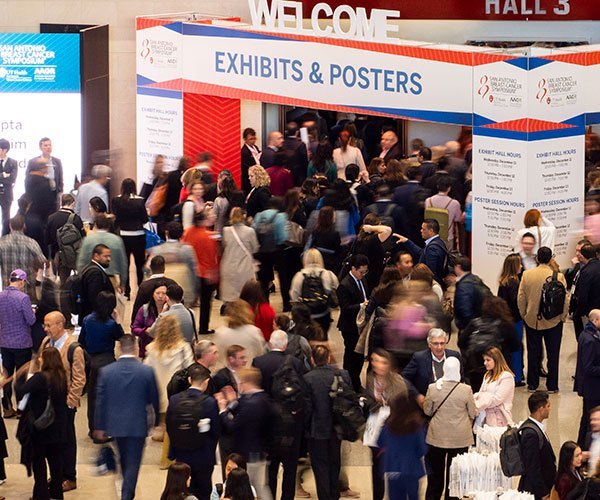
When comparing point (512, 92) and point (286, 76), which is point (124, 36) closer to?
point (286, 76)

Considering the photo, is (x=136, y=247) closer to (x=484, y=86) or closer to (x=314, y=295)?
(x=314, y=295)

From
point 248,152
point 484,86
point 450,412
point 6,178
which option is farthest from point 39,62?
point 450,412

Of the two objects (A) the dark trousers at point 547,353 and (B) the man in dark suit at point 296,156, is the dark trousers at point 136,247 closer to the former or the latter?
(B) the man in dark suit at point 296,156

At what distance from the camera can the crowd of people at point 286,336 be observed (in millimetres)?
9992

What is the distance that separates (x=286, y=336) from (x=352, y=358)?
7.40ft

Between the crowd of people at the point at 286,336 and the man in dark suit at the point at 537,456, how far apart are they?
0.6 inches

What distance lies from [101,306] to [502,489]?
3.70 m

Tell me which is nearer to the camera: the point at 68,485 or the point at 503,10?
the point at 68,485

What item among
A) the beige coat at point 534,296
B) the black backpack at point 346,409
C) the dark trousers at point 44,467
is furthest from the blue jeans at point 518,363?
the dark trousers at point 44,467

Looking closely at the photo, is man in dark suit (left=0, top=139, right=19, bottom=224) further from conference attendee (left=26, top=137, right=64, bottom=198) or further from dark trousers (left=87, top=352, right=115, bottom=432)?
dark trousers (left=87, top=352, right=115, bottom=432)

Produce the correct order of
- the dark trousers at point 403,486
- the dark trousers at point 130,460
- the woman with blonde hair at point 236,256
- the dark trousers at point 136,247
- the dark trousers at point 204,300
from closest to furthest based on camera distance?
the dark trousers at point 403,486, the dark trousers at point 130,460, the woman with blonde hair at point 236,256, the dark trousers at point 204,300, the dark trousers at point 136,247

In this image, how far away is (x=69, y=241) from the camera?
15.1 m

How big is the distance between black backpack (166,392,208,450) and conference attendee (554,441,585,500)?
256 centimetres

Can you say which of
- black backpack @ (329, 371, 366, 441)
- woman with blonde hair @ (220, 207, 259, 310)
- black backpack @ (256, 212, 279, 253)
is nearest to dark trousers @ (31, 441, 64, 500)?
black backpack @ (329, 371, 366, 441)
